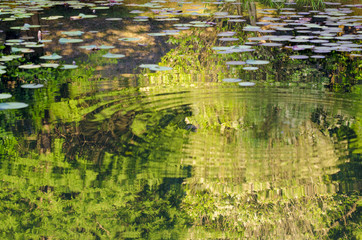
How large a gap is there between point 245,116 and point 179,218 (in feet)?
4.22

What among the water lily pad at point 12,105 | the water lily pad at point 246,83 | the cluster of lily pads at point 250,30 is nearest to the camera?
the water lily pad at point 12,105

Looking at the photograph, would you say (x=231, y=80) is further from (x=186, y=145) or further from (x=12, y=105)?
(x=12, y=105)

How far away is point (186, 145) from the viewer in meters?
2.61

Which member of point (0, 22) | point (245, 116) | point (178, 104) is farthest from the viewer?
point (0, 22)

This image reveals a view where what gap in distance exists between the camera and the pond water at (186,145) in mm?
1912

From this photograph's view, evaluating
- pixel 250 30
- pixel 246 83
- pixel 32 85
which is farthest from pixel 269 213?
pixel 250 30

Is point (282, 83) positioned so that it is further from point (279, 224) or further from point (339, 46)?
point (279, 224)

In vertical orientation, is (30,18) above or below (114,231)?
above

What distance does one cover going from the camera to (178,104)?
3.28 m

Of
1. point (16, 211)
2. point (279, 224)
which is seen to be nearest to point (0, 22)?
point (16, 211)

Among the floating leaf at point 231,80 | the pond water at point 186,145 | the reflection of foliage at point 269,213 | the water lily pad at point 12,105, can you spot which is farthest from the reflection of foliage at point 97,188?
the floating leaf at point 231,80

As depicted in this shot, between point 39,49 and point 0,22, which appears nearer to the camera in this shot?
point 39,49

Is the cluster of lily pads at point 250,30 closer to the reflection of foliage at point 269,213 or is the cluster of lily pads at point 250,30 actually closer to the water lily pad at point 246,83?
the water lily pad at point 246,83

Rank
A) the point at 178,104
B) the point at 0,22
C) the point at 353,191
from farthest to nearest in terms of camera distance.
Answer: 1. the point at 0,22
2. the point at 178,104
3. the point at 353,191
